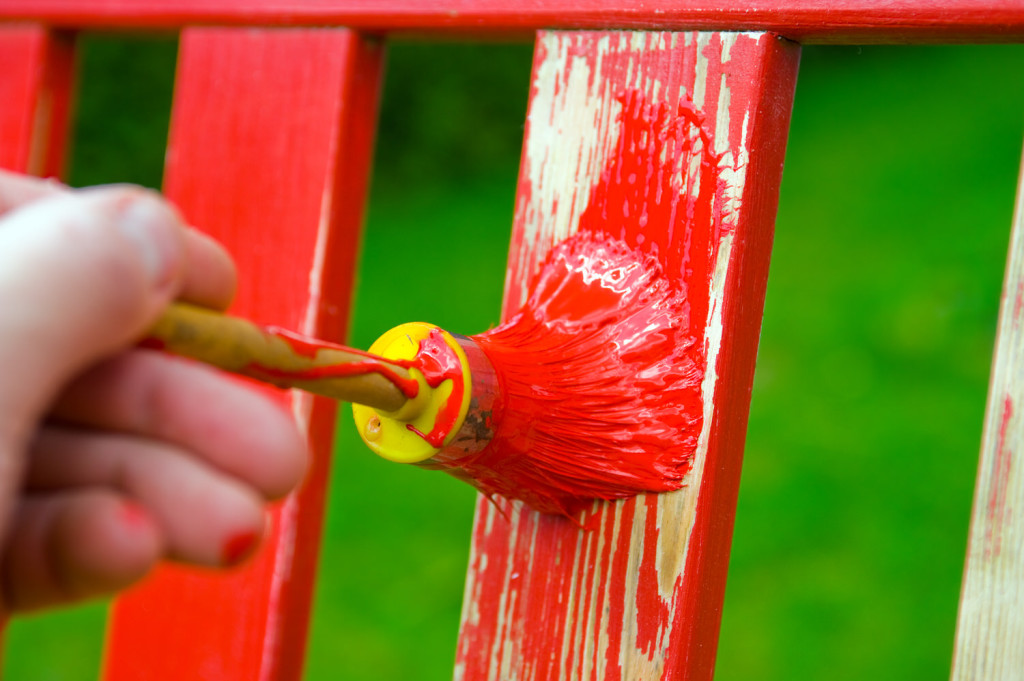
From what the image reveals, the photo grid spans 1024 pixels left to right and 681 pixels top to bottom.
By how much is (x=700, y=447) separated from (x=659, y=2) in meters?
0.21

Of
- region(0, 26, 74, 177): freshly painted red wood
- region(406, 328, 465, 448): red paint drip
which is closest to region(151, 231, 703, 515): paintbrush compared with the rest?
region(406, 328, 465, 448): red paint drip

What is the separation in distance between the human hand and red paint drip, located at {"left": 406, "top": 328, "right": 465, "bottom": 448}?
0.45 feet

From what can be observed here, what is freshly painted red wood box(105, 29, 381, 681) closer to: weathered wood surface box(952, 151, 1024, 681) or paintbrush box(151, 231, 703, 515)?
paintbrush box(151, 231, 703, 515)

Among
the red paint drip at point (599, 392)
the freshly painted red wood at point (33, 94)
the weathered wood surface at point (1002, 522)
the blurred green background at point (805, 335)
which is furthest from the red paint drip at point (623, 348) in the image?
the blurred green background at point (805, 335)

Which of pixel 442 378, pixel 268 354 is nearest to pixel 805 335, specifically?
pixel 442 378

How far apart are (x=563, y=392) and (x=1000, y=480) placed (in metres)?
0.19

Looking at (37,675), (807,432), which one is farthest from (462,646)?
(37,675)

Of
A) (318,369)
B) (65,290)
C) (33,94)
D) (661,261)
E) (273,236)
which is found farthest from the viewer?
(33,94)

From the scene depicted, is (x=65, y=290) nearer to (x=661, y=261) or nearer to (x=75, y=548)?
(x=75, y=548)

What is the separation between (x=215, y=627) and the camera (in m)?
0.64

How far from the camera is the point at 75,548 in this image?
0.96ft

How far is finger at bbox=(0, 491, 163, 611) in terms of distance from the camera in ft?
0.95

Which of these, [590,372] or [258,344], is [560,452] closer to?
[590,372]

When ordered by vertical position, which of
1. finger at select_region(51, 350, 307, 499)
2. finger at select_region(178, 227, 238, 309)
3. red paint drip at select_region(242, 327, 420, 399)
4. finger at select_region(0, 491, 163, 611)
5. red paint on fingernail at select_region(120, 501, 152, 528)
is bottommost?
finger at select_region(0, 491, 163, 611)
